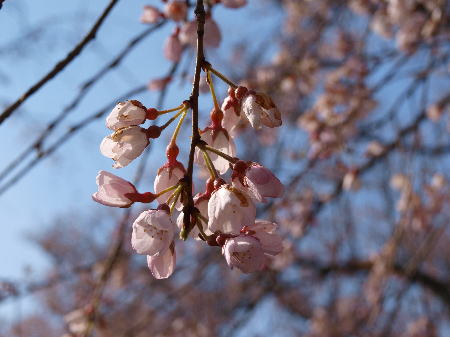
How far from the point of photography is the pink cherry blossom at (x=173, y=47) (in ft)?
3.97

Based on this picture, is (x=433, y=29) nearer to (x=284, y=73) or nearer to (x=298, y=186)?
(x=284, y=73)

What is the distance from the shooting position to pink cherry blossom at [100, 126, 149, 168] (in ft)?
2.18

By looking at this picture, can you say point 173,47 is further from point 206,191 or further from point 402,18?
point 402,18

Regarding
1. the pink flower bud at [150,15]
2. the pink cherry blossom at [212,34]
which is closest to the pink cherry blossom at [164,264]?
the pink cherry blossom at [212,34]

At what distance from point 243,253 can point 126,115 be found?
0.82ft

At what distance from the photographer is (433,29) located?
2203 mm

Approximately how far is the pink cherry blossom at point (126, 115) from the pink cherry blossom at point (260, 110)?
15 cm

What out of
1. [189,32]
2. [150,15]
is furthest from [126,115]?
[150,15]

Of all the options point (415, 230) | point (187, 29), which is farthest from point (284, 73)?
point (187, 29)

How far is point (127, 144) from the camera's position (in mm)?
667

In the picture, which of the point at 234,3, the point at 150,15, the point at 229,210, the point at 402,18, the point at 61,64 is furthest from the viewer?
the point at 402,18

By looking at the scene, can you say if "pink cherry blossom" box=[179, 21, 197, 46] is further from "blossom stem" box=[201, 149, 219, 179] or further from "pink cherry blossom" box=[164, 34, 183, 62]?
"blossom stem" box=[201, 149, 219, 179]

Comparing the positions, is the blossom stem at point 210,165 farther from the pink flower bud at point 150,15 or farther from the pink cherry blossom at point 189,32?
the pink flower bud at point 150,15

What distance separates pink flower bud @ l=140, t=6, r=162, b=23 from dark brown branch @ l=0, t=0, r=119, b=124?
0.37 metres
